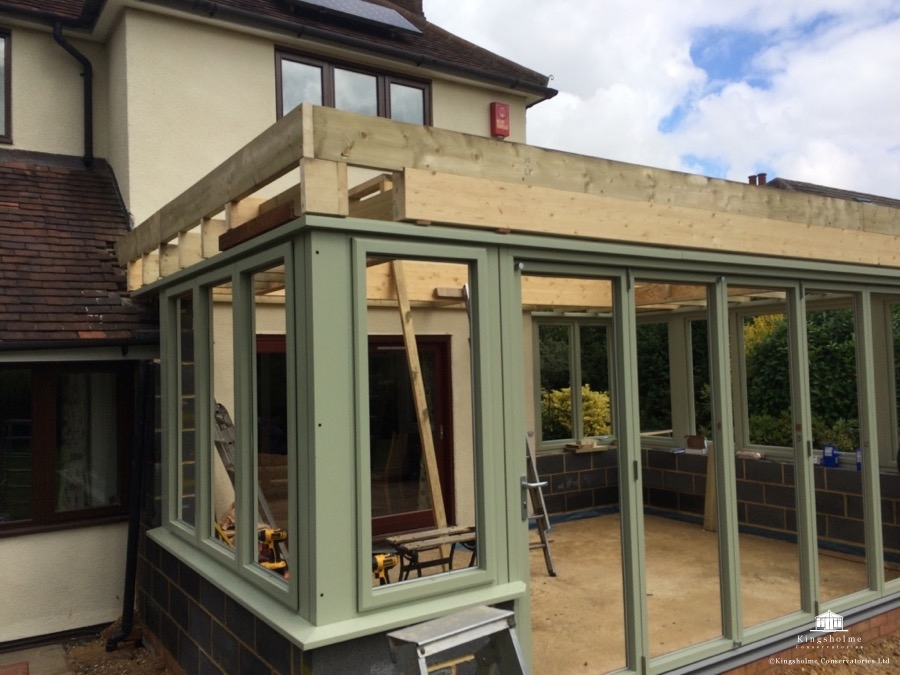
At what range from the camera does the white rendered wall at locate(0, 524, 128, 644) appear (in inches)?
225

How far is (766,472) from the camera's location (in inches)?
314

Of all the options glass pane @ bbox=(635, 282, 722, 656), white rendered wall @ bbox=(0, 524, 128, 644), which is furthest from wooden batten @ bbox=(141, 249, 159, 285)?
glass pane @ bbox=(635, 282, 722, 656)

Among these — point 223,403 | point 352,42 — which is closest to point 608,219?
point 223,403

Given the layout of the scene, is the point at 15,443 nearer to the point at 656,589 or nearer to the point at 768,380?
the point at 656,589

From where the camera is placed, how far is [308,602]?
10.5 feet

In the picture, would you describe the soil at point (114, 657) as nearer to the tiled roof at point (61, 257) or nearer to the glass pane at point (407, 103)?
the tiled roof at point (61, 257)

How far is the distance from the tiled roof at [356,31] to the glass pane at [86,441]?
3.54 m

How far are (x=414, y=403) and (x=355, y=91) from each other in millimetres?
3580

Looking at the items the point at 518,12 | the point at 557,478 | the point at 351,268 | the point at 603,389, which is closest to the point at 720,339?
the point at 351,268

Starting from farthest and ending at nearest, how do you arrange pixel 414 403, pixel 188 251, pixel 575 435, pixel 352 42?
pixel 575 435 → pixel 352 42 → pixel 414 403 → pixel 188 251

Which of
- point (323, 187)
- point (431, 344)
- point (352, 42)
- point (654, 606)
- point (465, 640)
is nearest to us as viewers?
point (465, 640)

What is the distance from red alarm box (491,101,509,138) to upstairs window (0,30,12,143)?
16.8 ft

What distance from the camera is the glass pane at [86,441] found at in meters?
6.02

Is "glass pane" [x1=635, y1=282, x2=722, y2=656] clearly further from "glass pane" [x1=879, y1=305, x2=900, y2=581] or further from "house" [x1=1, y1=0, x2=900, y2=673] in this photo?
"glass pane" [x1=879, y1=305, x2=900, y2=581]
